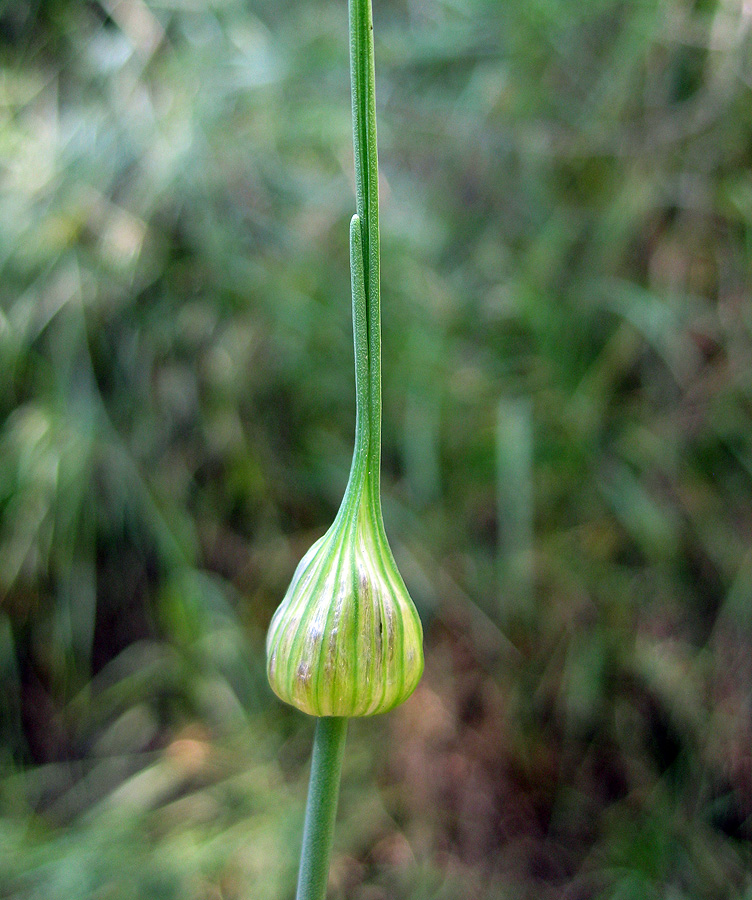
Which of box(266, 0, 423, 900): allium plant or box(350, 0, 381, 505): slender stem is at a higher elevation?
box(350, 0, 381, 505): slender stem

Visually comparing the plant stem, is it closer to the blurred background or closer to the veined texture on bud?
the veined texture on bud

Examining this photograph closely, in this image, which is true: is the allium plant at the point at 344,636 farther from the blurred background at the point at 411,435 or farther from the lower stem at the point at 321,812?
the blurred background at the point at 411,435

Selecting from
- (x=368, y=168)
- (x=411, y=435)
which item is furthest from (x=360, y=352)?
(x=411, y=435)

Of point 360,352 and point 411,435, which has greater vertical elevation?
point 360,352

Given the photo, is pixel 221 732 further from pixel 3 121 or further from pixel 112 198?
pixel 3 121

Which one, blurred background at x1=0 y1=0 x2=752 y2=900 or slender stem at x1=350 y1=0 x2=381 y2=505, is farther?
blurred background at x1=0 y1=0 x2=752 y2=900

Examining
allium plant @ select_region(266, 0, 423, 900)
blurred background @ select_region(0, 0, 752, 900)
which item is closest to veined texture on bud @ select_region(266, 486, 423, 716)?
allium plant @ select_region(266, 0, 423, 900)

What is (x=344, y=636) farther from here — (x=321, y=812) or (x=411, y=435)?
(x=411, y=435)

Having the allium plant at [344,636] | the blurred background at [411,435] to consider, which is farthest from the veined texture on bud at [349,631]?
the blurred background at [411,435]
